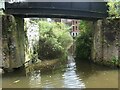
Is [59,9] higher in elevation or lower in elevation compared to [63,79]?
higher

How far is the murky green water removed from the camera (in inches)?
655

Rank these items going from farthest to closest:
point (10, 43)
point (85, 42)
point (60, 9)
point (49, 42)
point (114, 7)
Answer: point (85, 42), point (49, 42), point (114, 7), point (60, 9), point (10, 43)

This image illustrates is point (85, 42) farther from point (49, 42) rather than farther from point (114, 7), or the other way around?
point (114, 7)

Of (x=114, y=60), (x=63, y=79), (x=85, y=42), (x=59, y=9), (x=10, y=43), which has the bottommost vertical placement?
(x=63, y=79)

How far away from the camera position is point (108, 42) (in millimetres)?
23922

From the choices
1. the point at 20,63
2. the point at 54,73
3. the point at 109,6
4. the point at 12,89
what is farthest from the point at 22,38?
the point at 12,89

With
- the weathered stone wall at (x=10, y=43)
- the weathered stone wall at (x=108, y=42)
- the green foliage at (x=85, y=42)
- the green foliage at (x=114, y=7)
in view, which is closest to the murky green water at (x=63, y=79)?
the weathered stone wall at (x=10, y=43)

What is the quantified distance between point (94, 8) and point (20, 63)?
7709 millimetres

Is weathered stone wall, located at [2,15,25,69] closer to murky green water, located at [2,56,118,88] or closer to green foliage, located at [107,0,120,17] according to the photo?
murky green water, located at [2,56,118,88]

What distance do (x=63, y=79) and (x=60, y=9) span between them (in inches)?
268

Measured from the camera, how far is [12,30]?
21438 mm

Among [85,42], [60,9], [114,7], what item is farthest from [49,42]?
[114,7]

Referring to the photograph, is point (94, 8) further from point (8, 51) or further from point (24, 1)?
point (8, 51)

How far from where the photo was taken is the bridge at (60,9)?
871 inches
